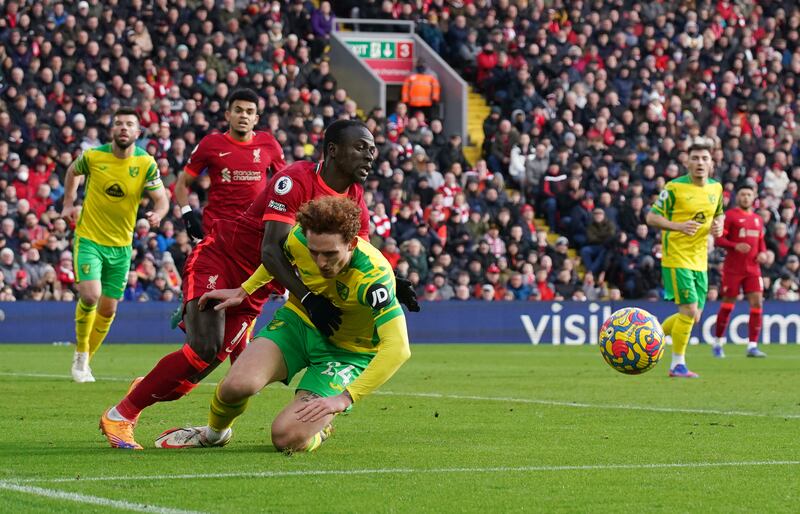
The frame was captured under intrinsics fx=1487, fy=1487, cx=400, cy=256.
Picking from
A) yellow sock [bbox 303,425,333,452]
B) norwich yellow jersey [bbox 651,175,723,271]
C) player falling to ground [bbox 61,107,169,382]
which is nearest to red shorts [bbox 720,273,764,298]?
norwich yellow jersey [bbox 651,175,723,271]

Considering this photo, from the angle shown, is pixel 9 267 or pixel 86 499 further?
pixel 9 267

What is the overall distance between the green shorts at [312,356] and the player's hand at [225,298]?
10.7 inches

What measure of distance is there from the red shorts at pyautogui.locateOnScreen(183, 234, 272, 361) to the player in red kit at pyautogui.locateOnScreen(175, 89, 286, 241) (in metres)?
1.79

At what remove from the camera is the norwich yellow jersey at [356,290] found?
7824mm

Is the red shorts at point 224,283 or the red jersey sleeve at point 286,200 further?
the red shorts at point 224,283

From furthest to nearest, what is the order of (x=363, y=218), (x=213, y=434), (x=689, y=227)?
(x=689, y=227) < (x=363, y=218) < (x=213, y=434)

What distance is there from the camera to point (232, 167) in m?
12.4

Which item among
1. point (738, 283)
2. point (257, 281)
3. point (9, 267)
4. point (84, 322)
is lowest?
point (738, 283)

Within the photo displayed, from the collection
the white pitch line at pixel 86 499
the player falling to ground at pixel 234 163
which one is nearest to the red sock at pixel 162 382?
the white pitch line at pixel 86 499

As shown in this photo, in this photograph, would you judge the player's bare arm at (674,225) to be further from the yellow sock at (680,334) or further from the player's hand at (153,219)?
the player's hand at (153,219)

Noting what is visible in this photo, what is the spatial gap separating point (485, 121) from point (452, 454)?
2264 cm

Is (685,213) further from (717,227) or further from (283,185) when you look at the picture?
(283,185)

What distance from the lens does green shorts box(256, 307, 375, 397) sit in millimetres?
8406

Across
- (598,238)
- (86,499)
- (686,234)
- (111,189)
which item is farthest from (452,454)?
(598,238)
